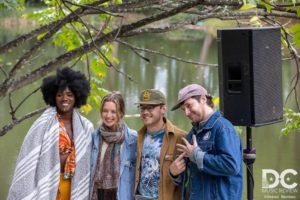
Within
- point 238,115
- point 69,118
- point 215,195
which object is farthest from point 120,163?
point 238,115

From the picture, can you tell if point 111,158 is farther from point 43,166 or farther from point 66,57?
point 66,57

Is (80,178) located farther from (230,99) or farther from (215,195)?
(230,99)

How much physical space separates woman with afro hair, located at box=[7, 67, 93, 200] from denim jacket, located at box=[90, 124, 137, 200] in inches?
1.7

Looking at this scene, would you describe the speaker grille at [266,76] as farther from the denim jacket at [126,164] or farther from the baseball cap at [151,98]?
the denim jacket at [126,164]

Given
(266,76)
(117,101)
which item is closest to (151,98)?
(117,101)

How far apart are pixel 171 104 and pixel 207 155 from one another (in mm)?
8201

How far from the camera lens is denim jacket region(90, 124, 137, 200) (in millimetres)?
2867

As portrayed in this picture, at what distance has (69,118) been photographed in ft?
9.52

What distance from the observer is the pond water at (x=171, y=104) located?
26.5 ft
